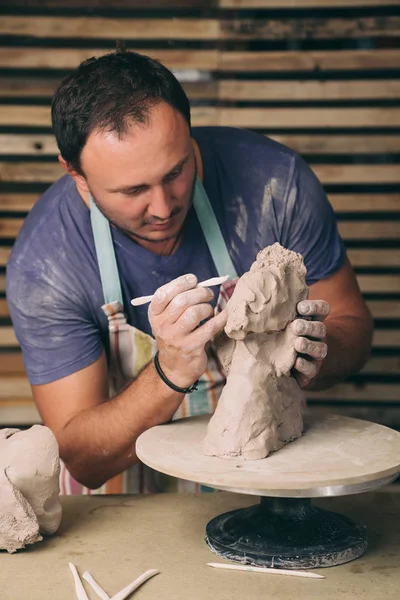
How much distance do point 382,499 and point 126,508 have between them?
0.88 metres

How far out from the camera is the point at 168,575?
2463 mm

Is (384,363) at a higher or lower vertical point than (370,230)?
lower

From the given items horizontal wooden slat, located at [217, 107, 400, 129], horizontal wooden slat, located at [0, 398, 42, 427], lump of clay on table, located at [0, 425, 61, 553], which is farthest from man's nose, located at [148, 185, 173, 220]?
horizontal wooden slat, located at [0, 398, 42, 427]

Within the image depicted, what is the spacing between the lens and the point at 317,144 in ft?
15.9

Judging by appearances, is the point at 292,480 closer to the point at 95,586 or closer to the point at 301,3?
the point at 95,586

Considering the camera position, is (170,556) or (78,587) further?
(170,556)

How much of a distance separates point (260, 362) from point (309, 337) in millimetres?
202

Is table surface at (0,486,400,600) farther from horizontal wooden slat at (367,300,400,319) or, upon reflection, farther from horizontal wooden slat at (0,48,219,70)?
horizontal wooden slat at (0,48,219,70)

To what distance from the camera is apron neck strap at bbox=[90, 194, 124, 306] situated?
3.41 m

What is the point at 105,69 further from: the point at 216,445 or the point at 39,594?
the point at 39,594

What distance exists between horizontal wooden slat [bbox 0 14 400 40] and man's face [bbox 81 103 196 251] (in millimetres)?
1825

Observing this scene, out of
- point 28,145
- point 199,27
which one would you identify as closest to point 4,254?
point 28,145

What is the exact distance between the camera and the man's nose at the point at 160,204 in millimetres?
3014

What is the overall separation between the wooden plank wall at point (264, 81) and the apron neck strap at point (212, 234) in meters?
1.42
